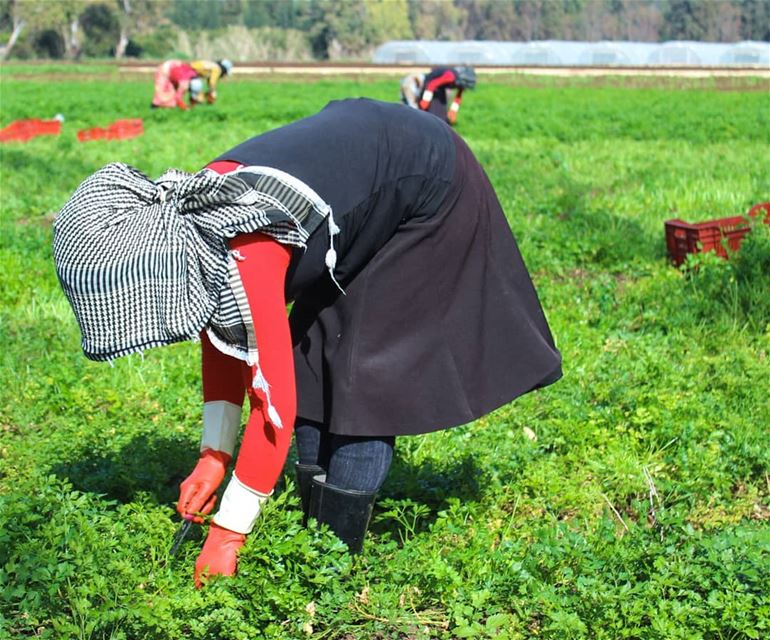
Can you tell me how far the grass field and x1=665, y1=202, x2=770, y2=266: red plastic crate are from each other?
0.19 m

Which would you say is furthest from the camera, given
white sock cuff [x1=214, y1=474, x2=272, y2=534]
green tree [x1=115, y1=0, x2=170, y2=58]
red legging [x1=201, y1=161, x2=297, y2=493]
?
green tree [x1=115, y1=0, x2=170, y2=58]

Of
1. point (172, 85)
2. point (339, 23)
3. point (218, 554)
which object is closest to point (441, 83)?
point (218, 554)

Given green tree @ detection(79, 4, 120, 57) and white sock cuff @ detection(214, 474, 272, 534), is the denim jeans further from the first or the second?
green tree @ detection(79, 4, 120, 57)

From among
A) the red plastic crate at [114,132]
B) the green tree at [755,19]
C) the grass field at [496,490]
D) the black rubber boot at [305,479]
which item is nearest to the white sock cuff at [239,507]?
the grass field at [496,490]

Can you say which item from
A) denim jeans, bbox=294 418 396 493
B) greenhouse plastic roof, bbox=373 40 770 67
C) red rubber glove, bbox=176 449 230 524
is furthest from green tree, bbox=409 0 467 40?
red rubber glove, bbox=176 449 230 524

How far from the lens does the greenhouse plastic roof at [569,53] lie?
5784 cm

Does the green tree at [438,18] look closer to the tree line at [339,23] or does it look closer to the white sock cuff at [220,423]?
the tree line at [339,23]

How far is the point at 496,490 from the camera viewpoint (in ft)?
12.5

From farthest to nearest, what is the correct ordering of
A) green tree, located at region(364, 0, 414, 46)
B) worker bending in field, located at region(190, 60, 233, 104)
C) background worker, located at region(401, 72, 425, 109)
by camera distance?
green tree, located at region(364, 0, 414, 46) < worker bending in field, located at region(190, 60, 233, 104) < background worker, located at region(401, 72, 425, 109)

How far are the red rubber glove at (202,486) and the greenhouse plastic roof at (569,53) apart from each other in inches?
2242

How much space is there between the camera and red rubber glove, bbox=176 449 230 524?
2.84 m

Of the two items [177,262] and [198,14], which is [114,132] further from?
[198,14]

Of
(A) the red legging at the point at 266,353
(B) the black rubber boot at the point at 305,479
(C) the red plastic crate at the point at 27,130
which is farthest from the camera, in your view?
(C) the red plastic crate at the point at 27,130

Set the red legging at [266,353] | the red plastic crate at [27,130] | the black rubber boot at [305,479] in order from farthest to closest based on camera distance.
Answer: the red plastic crate at [27,130], the black rubber boot at [305,479], the red legging at [266,353]
